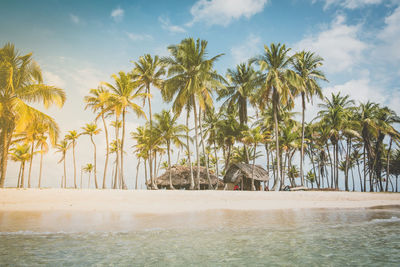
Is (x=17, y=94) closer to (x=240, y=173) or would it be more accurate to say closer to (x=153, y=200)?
(x=153, y=200)

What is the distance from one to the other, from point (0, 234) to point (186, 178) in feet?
95.3

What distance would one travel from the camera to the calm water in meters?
3.65

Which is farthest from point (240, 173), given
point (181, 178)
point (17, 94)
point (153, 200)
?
point (17, 94)

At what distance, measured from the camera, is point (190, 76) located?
69.3ft

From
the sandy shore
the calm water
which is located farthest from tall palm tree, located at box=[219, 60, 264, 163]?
the calm water

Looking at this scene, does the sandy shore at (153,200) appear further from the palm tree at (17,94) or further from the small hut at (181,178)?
the small hut at (181,178)

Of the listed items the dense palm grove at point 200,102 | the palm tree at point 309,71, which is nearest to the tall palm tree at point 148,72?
the dense palm grove at point 200,102

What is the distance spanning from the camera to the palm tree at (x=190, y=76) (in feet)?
66.4

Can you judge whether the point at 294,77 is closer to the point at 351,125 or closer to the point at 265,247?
the point at 351,125

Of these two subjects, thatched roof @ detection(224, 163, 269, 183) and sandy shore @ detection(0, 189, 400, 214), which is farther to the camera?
thatched roof @ detection(224, 163, 269, 183)

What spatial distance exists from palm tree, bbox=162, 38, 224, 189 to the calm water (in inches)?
553

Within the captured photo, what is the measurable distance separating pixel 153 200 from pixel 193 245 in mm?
8738

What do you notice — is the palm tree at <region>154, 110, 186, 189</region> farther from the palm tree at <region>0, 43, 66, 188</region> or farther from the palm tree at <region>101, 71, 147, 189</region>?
the palm tree at <region>0, 43, 66, 188</region>

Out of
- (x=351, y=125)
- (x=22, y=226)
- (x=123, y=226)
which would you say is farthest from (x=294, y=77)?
(x=22, y=226)
